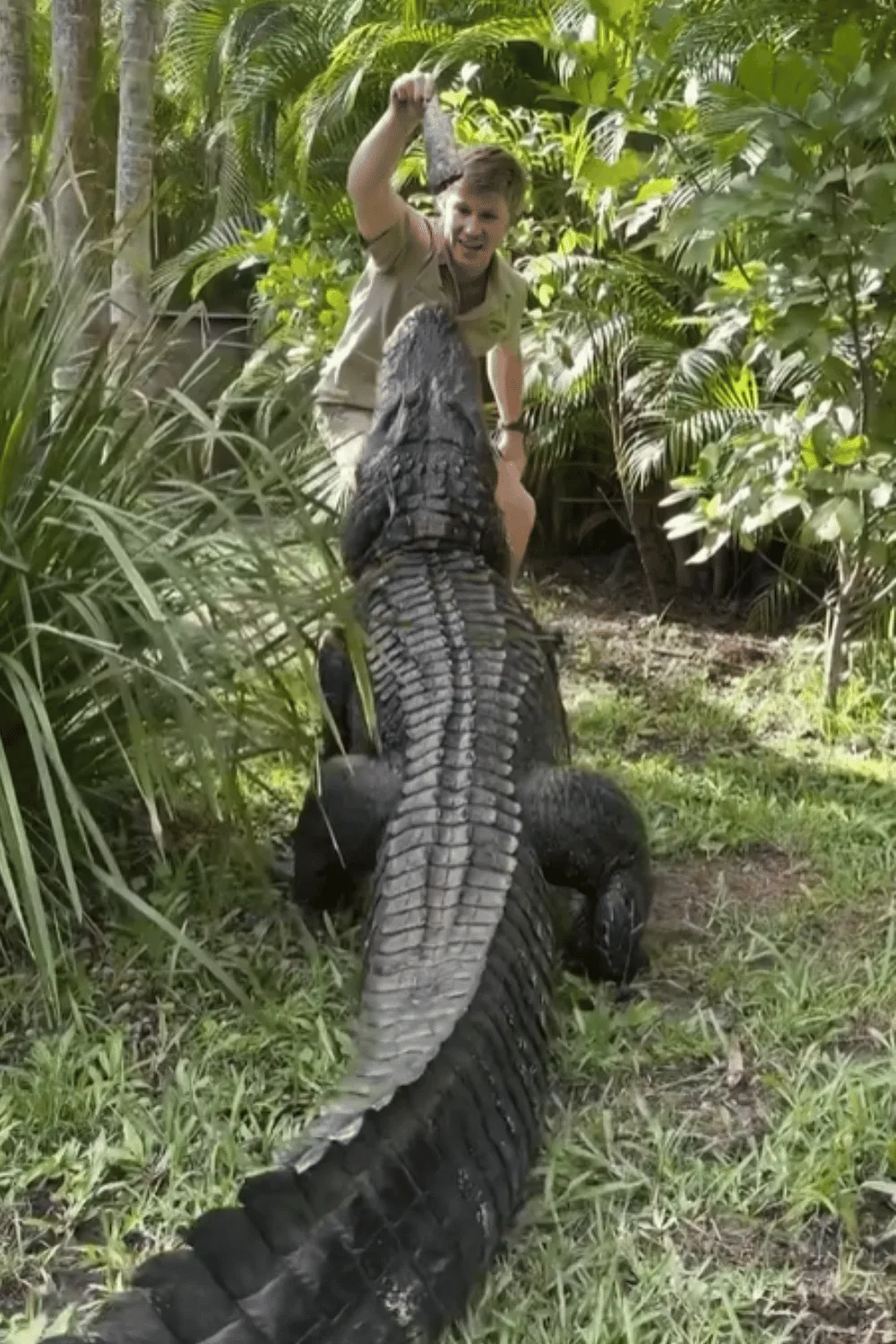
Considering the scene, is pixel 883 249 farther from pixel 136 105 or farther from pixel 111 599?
pixel 136 105

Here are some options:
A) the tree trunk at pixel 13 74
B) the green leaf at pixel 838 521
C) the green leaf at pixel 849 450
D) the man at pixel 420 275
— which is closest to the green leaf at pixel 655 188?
the man at pixel 420 275

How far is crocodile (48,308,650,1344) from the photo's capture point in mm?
1367

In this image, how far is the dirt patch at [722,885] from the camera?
2678 millimetres

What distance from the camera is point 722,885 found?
2785 millimetres

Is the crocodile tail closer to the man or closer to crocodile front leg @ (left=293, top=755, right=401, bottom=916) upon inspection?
crocodile front leg @ (left=293, top=755, right=401, bottom=916)

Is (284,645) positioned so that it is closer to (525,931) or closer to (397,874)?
(397,874)

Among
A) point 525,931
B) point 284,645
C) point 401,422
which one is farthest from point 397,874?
point 401,422

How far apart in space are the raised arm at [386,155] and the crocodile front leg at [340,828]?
1.31m

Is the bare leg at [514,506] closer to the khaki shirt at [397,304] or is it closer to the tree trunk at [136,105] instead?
the khaki shirt at [397,304]

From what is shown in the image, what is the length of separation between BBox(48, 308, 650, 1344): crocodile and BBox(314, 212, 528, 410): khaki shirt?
9.8 inches

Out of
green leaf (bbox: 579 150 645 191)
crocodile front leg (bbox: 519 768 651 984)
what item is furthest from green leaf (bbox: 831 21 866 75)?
crocodile front leg (bbox: 519 768 651 984)

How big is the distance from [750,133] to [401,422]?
99 centimetres

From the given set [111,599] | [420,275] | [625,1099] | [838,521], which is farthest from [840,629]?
[111,599]

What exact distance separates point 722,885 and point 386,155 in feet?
5.72
